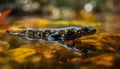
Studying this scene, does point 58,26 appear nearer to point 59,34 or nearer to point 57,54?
point 59,34

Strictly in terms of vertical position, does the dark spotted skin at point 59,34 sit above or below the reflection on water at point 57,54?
above

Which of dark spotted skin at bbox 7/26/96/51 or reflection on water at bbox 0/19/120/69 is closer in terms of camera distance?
reflection on water at bbox 0/19/120/69

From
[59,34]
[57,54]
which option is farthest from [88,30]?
[57,54]

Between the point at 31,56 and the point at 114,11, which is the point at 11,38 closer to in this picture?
the point at 31,56

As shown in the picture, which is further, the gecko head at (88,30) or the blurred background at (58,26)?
the gecko head at (88,30)

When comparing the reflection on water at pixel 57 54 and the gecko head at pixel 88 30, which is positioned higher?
the gecko head at pixel 88 30
